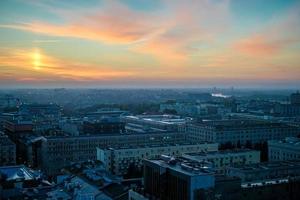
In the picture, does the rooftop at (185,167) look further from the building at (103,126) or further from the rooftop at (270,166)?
the building at (103,126)

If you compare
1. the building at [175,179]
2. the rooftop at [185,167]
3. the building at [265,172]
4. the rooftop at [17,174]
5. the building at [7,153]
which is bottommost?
the building at [7,153]

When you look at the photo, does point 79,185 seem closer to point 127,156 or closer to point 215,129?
point 127,156

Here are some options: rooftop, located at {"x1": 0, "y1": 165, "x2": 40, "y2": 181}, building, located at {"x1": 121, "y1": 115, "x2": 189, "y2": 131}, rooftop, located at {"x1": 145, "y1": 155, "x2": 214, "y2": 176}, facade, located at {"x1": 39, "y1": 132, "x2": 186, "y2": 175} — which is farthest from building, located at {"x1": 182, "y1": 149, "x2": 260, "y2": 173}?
building, located at {"x1": 121, "y1": 115, "x2": 189, "y2": 131}

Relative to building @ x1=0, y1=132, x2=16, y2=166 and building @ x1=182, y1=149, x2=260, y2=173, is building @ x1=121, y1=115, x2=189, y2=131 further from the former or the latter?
building @ x1=182, y1=149, x2=260, y2=173

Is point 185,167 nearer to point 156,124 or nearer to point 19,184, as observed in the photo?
point 19,184

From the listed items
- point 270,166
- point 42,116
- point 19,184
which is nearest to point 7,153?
point 19,184

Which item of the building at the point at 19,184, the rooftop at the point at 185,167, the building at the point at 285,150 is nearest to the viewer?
the rooftop at the point at 185,167

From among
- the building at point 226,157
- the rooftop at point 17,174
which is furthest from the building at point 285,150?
the rooftop at point 17,174

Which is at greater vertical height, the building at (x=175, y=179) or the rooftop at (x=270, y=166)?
the building at (x=175, y=179)

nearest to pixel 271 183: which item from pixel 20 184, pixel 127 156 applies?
pixel 20 184
